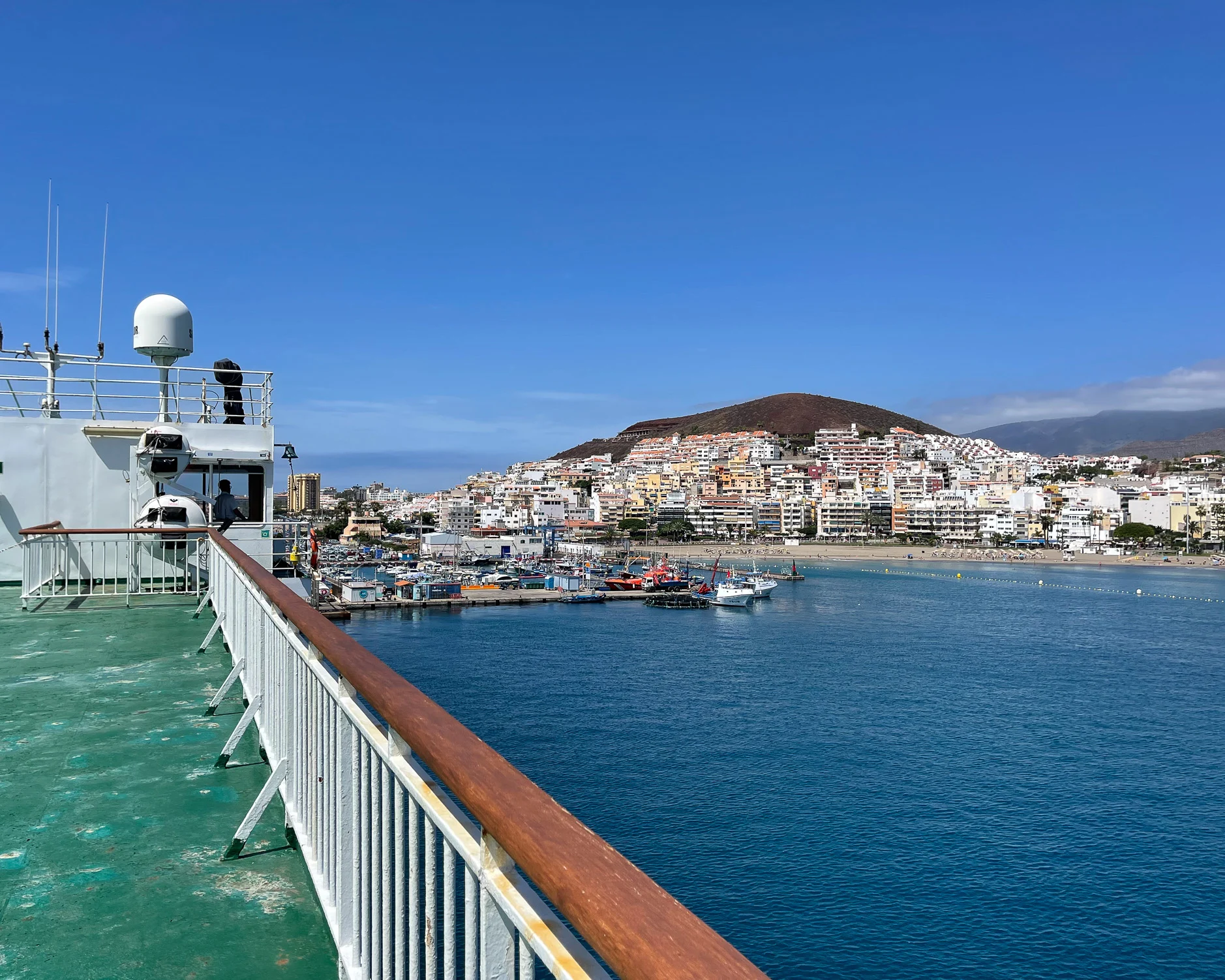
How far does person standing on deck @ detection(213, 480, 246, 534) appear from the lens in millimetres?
11055

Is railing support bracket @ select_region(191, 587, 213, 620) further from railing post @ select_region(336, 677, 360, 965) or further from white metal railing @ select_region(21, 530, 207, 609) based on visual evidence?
railing post @ select_region(336, 677, 360, 965)

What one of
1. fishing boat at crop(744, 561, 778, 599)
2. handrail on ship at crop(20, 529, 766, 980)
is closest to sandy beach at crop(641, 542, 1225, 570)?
fishing boat at crop(744, 561, 778, 599)

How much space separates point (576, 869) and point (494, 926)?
30 centimetres

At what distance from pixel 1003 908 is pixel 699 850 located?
5128 mm

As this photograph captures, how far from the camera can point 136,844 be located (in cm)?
247

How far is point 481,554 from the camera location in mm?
88188

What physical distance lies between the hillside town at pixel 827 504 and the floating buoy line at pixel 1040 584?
2983cm

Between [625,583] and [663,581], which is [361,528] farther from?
[663,581]

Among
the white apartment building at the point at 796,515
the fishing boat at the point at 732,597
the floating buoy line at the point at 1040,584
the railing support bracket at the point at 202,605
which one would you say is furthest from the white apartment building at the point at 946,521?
the railing support bracket at the point at 202,605

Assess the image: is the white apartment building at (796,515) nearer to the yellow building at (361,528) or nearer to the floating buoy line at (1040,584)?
the floating buoy line at (1040,584)

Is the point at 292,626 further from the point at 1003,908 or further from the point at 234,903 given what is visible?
the point at 1003,908

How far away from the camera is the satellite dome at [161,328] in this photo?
10750 millimetres

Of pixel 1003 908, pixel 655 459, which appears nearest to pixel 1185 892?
pixel 1003 908

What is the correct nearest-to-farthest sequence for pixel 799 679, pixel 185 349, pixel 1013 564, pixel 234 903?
pixel 234 903 < pixel 185 349 < pixel 799 679 < pixel 1013 564
